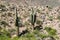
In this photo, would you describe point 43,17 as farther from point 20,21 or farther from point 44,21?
point 20,21

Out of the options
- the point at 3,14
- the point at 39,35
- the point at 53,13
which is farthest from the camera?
the point at 53,13

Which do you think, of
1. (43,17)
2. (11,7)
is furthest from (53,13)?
(11,7)

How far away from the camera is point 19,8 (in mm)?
35375

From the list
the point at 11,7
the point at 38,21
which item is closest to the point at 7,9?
the point at 11,7

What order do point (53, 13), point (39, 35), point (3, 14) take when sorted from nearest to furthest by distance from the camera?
1. point (39, 35)
2. point (3, 14)
3. point (53, 13)

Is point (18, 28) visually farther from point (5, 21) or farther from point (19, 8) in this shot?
point (19, 8)

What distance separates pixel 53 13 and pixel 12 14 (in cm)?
468

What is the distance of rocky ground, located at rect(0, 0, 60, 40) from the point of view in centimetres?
3231

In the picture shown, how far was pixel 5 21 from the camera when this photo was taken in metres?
32.5

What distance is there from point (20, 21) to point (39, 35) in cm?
288

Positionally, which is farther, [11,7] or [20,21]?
[11,7]

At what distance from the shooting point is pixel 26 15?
34.1 metres

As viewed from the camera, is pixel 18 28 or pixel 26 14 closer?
pixel 18 28

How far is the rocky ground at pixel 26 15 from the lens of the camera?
3231 cm
